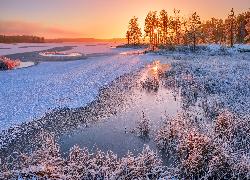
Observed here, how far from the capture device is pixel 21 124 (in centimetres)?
812

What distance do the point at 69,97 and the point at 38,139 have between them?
5.14 m

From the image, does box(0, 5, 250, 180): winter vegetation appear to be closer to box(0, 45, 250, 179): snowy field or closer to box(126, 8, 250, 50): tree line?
box(0, 45, 250, 179): snowy field

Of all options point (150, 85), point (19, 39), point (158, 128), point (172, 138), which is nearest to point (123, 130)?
point (158, 128)

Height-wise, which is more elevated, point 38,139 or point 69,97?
point 69,97

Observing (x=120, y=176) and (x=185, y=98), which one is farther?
(x=185, y=98)

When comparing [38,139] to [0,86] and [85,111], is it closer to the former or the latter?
[85,111]

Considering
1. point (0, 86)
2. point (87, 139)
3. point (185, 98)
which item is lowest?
point (87, 139)

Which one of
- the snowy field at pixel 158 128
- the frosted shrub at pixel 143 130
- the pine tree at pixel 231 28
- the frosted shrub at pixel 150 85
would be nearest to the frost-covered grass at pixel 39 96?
the snowy field at pixel 158 128

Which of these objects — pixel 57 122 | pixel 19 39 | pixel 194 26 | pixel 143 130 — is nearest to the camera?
pixel 143 130

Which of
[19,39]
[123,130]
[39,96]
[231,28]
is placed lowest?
[123,130]

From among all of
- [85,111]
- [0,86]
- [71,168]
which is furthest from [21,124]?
[0,86]

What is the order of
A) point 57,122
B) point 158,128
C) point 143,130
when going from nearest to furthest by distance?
point 143,130 → point 158,128 → point 57,122

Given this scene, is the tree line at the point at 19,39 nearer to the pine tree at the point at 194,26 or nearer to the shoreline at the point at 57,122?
the pine tree at the point at 194,26

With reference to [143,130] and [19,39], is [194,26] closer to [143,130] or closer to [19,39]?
[143,130]
